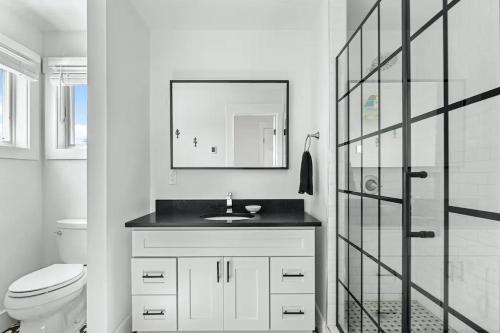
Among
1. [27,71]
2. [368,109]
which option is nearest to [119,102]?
[27,71]

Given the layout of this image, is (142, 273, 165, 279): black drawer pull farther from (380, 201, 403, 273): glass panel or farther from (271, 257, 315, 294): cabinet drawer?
(380, 201, 403, 273): glass panel

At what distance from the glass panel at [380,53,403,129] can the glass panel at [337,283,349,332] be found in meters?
1.10

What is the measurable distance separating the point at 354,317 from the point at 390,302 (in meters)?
0.56

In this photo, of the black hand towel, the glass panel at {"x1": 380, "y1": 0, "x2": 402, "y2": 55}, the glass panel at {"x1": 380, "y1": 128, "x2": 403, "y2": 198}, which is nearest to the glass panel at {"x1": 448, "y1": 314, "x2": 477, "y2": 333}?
the glass panel at {"x1": 380, "y1": 128, "x2": 403, "y2": 198}

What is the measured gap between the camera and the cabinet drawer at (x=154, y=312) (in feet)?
6.93

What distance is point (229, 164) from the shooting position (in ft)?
8.93

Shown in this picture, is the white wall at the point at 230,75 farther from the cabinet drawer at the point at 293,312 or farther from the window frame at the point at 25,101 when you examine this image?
the window frame at the point at 25,101

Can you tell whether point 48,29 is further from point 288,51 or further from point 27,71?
point 288,51

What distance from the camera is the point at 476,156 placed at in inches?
29.7

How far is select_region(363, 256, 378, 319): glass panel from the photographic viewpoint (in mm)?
1413

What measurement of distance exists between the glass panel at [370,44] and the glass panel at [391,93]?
0.46 ft

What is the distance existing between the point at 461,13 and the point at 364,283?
48.2 inches

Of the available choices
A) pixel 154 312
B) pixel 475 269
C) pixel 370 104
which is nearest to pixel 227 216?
pixel 154 312

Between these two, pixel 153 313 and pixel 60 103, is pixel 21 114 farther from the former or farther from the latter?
pixel 153 313
